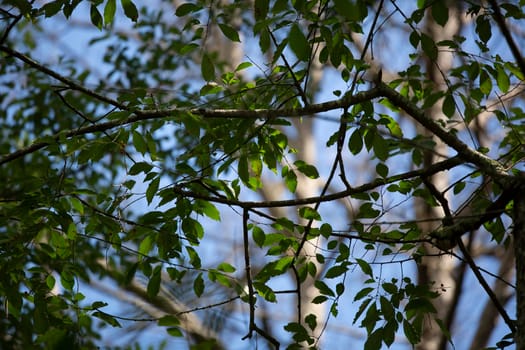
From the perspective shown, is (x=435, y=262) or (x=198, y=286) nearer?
(x=198, y=286)

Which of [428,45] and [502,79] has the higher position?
[502,79]

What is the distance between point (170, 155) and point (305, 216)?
1.80 m

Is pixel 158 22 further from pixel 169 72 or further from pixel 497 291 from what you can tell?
pixel 497 291

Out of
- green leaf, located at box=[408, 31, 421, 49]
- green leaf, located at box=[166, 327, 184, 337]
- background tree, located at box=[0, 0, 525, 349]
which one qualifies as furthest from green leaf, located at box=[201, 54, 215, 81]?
green leaf, located at box=[166, 327, 184, 337]

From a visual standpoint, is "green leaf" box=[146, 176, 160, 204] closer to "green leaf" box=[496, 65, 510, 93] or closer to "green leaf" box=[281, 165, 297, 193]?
"green leaf" box=[281, 165, 297, 193]

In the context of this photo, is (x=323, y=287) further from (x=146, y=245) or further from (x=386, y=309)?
(x=146, y=245)

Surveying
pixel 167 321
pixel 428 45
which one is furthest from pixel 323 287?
pixel 428 45

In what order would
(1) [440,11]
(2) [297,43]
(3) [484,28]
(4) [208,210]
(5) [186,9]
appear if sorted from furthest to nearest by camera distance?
1. (4) [208,210]
2. (3) [484,28]
3. (5) [186,9]
4. (1) [440,11]
5. (2) [297,43]

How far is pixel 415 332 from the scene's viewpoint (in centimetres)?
168

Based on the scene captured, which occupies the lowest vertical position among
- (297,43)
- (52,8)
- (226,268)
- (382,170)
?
(226,268)

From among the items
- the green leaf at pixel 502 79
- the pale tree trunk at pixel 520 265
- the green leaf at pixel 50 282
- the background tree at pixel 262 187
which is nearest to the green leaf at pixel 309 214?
the background tree at pixel 262 187

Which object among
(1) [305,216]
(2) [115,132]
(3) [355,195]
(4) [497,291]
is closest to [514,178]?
(3) [355,195]

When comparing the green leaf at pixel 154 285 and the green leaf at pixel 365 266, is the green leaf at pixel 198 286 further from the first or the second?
the green leaf at pixel 365 266

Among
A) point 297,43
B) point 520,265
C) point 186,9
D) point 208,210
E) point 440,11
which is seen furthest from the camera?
point 208,210
